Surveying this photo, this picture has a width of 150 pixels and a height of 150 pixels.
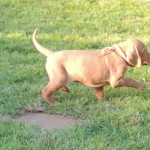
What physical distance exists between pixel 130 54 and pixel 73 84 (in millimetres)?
1092

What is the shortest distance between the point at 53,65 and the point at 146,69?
176 cm

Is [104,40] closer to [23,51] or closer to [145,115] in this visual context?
[23,51]

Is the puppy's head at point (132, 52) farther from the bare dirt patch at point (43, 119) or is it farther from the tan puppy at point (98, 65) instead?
the bare dirt patch at point (43, 119)

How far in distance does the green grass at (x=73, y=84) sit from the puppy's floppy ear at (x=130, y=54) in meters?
0.45

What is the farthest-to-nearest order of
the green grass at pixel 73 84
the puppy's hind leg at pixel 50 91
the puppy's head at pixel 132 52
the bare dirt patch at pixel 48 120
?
the puppy's hind leg at pixel 50 91 < the puppy's head at pixel 132 52 < the bare dirt patch at pixel 48 120 < the green grass at pixel 73 84

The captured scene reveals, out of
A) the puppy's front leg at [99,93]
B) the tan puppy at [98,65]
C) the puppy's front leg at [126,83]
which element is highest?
the tan puppy at [98,65]

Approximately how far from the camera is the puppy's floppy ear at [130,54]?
534cm

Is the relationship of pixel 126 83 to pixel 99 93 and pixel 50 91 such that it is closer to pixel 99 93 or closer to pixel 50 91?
pixel 99 93

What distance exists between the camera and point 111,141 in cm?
456

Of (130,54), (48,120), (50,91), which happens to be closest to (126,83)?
(130,54)

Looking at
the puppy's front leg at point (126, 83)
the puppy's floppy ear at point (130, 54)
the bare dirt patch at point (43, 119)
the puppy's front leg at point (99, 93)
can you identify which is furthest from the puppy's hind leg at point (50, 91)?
the puppy's floppy ear at point (130, 54)

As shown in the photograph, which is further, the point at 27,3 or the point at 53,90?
the point at 27,3

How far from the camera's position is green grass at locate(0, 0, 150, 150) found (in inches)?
181

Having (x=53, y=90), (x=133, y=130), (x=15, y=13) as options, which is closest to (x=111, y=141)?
(x=133, y=130)
